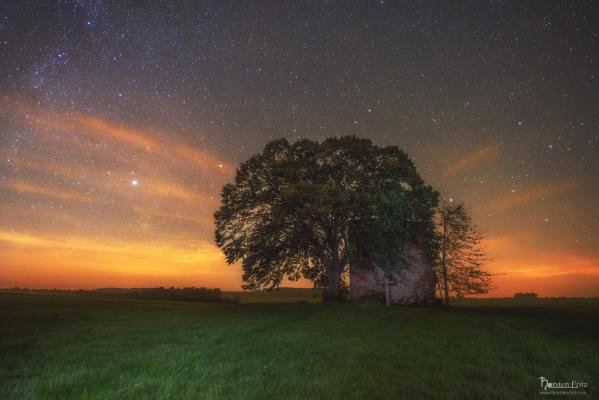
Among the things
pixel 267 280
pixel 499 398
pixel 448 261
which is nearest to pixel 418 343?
pixel 499 398

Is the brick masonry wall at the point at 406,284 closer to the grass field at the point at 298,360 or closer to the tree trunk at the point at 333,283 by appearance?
the tree trunk at the point at 333,283

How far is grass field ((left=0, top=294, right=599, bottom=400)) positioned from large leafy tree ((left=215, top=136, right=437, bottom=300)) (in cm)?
1235

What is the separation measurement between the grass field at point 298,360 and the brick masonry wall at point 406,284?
2022 centimetres

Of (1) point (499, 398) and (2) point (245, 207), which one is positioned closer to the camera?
(1) point (499, 398)

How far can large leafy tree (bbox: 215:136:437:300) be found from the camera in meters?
→ 29.3

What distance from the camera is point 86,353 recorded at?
444 inches

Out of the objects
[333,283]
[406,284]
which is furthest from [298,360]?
[406,284]

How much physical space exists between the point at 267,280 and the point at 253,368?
23.7 metres

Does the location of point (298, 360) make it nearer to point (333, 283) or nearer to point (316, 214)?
point (316, 214)

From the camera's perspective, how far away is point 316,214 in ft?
94.8

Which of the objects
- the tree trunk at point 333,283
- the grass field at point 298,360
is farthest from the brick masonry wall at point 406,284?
the grass field at point 298,360

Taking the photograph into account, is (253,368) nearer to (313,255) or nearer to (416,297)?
(313,255)

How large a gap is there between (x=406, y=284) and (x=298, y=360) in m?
30.6

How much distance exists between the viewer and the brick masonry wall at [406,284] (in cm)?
3756
